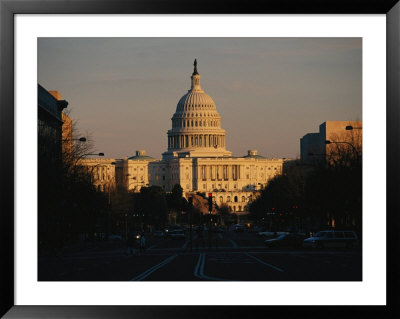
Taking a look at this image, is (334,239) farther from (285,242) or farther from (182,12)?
(182,12)

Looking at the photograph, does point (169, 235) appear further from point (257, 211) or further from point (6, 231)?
point (6, 231)

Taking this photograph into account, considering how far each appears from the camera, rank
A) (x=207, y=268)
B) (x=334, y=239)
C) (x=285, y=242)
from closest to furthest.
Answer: (x=207, y=268) → (x=334, y=239) → (x=285, y=242)

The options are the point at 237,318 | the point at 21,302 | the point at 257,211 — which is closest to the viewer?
the point at 237,318

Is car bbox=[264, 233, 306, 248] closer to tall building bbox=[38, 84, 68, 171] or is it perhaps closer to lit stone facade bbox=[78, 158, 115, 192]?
lit stone facade bbox=[78, 158, 115, 192]

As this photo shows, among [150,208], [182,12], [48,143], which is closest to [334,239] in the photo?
[48,143]

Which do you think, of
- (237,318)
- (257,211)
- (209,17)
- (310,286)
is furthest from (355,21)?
(257,211)

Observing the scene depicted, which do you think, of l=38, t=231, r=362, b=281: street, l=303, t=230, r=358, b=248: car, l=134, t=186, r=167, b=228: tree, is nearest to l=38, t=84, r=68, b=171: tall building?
l=38, t=231, r=362, b=281: street

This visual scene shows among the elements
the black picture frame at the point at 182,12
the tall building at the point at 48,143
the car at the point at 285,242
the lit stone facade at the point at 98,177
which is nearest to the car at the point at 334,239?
the car at the point at 285,242
